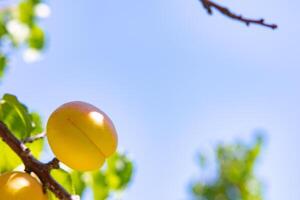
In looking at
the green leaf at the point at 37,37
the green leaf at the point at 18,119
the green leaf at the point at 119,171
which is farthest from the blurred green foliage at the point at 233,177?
the green leaf at the point at 18,119

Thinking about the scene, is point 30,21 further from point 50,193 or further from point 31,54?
point 50,193

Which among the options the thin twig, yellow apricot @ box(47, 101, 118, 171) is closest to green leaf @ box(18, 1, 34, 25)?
the thin twig

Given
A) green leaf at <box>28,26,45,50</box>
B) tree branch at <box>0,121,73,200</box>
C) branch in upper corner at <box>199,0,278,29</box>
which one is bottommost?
tree branch at <box>0,121,73,200</box>

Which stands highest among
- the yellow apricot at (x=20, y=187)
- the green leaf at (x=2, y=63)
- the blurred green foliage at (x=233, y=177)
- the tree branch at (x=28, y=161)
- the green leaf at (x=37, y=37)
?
the green leaf at (x=37, y=37)

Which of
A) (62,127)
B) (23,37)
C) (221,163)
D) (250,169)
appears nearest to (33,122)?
(62,127)

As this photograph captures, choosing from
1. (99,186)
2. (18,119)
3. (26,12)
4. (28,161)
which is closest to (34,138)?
(18,119)

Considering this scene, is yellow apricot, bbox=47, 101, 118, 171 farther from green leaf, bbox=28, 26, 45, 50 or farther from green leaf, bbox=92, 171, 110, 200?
green leaf, bbox=28, 26, 45, 50

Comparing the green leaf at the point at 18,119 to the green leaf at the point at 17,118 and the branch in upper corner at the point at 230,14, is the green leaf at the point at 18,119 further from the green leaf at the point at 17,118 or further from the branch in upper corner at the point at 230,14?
the branch in upper corner at the point at 230,14
